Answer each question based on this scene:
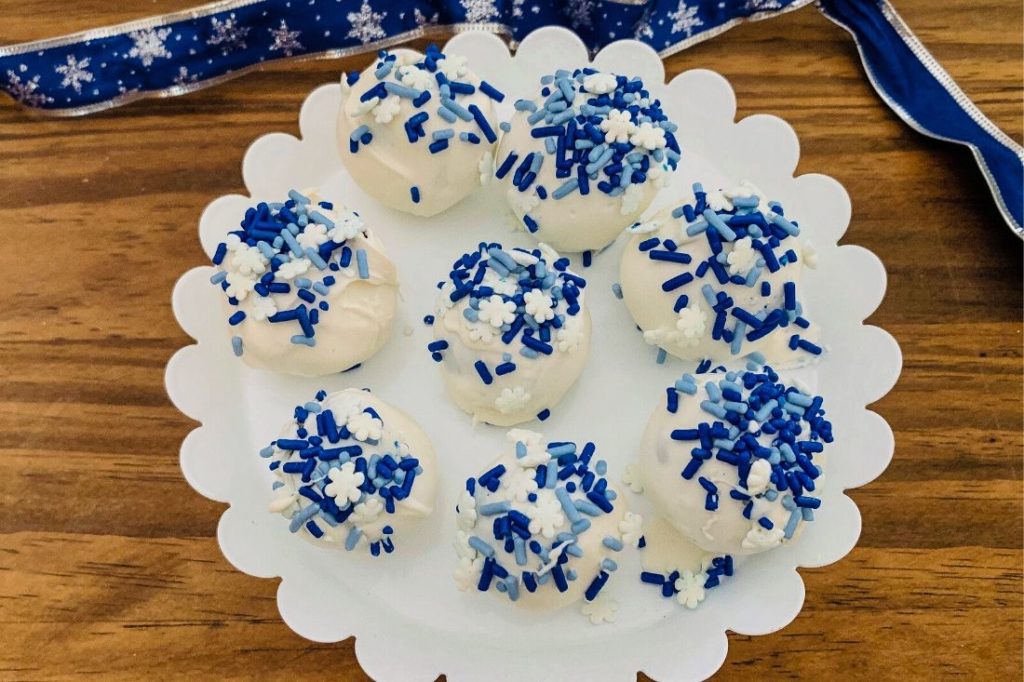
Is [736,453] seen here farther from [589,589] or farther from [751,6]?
[751,6]

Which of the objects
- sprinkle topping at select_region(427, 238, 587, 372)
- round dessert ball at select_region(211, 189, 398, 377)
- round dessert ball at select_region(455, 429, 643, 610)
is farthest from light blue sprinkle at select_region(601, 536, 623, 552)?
round dessert ball at select_region(211, 189, 398, 377)

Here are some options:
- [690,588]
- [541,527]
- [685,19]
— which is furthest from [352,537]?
[685,19]

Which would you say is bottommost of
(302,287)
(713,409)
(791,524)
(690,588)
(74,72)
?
(690,588)

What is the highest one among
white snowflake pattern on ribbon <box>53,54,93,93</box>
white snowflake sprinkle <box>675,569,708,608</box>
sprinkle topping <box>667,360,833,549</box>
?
white snowflake pattern on ribbon <box>53,54,93,93</box>

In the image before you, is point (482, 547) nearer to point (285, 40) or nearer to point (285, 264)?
point (285, 264)

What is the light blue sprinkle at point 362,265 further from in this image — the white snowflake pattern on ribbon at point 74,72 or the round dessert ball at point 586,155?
the white snowflake pattern on ribbon at point 74,72

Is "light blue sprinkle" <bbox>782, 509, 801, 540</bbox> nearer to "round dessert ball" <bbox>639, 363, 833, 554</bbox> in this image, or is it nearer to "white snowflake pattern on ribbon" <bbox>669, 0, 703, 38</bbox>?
"round dessert ball" <bbox>639, 363, 833, 554</bbox>
